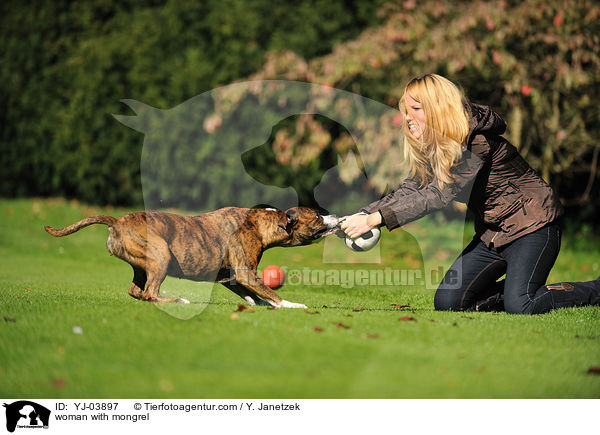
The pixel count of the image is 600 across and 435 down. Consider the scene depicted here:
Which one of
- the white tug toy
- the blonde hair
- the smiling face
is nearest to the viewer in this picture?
the blonde hair

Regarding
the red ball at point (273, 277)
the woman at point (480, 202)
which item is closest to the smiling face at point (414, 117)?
the woman at point (480, 202)

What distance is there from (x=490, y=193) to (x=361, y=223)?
1200 millimetres

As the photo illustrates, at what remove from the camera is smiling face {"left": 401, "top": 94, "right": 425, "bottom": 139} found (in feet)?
16.5

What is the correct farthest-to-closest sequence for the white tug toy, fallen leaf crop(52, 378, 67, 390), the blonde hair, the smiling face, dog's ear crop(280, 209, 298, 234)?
dog's ear crop(280, 209, 298, 234)
the white tug toy
the smiling face
the blonde hair
fallen leaf crop(52, 378, 67, 390)

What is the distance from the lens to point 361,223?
16.8 ft

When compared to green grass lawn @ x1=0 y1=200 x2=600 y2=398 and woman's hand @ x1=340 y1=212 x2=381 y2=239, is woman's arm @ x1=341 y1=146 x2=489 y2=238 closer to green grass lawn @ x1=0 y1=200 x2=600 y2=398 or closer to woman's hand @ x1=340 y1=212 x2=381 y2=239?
woman's hand @ x1=340 y1=212 x2=381 y2=239

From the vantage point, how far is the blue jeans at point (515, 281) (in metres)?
5.28

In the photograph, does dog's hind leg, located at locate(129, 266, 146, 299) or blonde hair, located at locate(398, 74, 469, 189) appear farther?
dog's hind leg, located at locate(129, 266, 146, 299)

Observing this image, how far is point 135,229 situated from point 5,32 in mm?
14240

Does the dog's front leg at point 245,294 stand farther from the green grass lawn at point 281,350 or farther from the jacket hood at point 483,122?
the jacket hood at point 483,122

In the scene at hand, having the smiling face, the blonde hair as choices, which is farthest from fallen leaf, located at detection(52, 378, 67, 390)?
the smiling face
